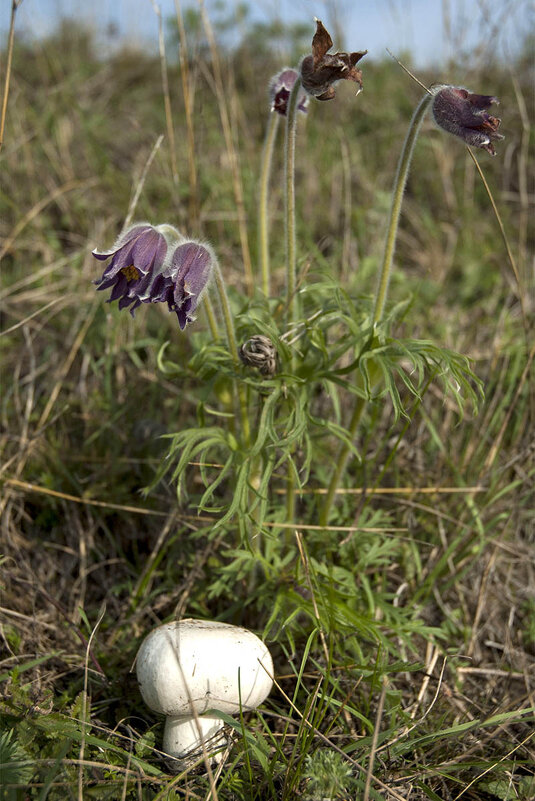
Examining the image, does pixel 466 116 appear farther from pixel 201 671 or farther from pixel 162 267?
pixel 201 671

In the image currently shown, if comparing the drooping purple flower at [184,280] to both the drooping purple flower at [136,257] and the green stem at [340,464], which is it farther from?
the green stem at [340,464]

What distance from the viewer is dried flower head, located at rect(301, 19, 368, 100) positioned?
5.37ft

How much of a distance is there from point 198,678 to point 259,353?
34.6 inches

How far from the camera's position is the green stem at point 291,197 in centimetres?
184

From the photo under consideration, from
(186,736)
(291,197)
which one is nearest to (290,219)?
(291,197)

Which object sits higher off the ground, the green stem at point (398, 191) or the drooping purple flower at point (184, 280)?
the green stem at point (398, 191)

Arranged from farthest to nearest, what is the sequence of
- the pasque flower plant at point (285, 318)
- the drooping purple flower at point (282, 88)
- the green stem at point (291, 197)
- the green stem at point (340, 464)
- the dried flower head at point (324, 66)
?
1. the green stem at point (340, 464)
2. the drooping purple flower at point (282, 88)
3. the green stem at point (291, 197)
4. the pasque flower plant at point (285, 318)
5. the dried flower head at point (324, 66)

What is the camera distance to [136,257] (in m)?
1.77

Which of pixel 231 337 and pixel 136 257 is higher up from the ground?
pixel 136 257

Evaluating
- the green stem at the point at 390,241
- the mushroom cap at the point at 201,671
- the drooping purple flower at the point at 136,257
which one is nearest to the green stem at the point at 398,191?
the green stem at the point at 390,241

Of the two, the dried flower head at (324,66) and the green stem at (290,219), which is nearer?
the dried flower head at (324,66)

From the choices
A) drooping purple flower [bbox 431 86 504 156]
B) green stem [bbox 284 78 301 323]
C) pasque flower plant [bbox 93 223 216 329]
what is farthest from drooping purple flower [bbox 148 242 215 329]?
drooping purple flower [bbox 431 86 504 156]

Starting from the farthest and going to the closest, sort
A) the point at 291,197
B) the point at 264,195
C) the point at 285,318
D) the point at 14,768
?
the point at 264,195 → the point at 285,318 → the point at 291,197 → the point at 14,768

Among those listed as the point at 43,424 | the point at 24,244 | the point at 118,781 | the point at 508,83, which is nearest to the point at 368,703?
the point at 118,781
